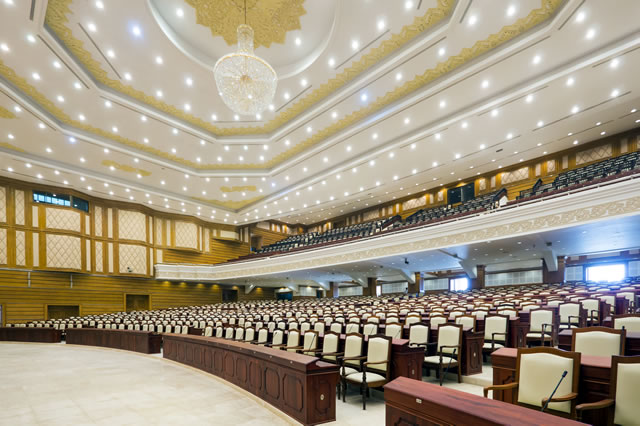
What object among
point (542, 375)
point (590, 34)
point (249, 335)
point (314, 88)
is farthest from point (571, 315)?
point (314, 88)

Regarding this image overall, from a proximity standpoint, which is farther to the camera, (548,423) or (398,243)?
(398,243)

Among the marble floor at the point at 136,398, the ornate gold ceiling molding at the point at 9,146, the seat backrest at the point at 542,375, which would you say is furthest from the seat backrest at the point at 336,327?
the ornate gold ceiling molding at the point at 9,146

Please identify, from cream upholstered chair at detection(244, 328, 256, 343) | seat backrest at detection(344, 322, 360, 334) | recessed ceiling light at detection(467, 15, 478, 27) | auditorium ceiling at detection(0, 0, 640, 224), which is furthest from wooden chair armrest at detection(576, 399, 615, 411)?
recessed ceiling light at detection(467, 15, 478, 27)

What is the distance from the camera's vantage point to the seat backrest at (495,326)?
4747mm

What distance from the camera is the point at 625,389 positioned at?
185 centimetres

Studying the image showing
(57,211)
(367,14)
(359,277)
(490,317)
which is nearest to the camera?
(490,317)

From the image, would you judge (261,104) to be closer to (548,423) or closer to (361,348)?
(361,348)

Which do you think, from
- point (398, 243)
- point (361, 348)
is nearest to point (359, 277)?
point (398, 243)

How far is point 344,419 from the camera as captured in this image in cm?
329

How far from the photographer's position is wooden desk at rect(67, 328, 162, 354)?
814 centimetres

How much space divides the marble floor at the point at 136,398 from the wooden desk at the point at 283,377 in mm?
129

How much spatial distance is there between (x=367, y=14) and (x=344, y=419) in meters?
7.17

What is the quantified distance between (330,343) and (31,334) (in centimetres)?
1154

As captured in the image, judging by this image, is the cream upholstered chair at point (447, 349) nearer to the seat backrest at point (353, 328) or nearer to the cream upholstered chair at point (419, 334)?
the cream upholstered chair at point (419, 334)
